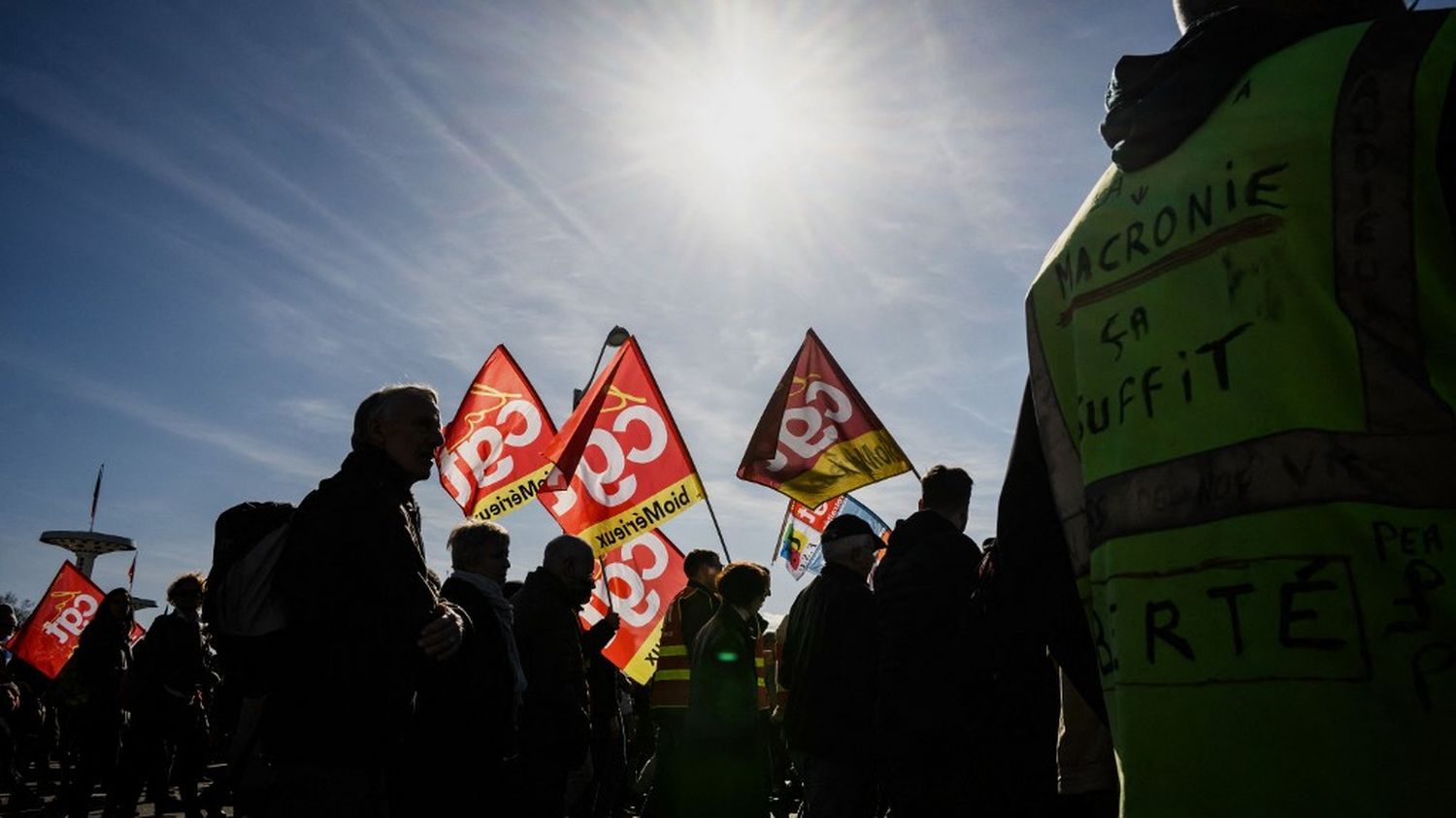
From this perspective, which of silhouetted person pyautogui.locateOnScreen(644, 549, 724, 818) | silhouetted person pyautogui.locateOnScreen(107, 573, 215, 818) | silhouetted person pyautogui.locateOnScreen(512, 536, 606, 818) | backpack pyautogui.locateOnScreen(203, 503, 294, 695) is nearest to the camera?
backpack pyautogui.locateOnScreen(203, 503, 294, 695)

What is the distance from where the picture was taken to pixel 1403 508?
37.4 inches

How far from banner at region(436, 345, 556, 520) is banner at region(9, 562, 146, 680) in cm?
1035

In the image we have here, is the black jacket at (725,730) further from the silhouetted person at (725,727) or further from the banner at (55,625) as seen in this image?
the banner at (55,625)

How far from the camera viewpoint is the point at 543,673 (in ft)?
17.2

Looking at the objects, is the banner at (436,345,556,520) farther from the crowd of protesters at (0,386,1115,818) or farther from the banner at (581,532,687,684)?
the crowd of protesters at (0,386,1115,818)

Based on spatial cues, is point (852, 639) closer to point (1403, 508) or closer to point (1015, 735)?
point (1015, 735)

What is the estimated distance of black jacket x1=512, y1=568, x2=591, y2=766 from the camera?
5094 mm

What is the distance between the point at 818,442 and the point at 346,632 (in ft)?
20.5

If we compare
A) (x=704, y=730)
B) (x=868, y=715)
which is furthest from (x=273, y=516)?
(x=704, y=730)

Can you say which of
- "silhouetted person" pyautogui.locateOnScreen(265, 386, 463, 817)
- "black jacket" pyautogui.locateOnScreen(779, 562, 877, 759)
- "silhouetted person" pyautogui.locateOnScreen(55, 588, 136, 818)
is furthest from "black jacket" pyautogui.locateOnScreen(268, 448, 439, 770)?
"silhouetted person" pyautogui.locateOnScreen(55, 588, 136, 818)

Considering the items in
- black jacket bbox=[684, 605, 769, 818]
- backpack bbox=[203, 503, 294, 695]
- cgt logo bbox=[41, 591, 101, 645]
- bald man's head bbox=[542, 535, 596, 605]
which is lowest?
black jacket bbox=[684, 605, 769, 818]

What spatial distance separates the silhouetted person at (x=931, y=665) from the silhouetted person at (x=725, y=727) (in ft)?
7.03

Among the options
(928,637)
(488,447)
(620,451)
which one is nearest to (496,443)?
(488,447)

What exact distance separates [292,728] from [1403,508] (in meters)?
2.97
